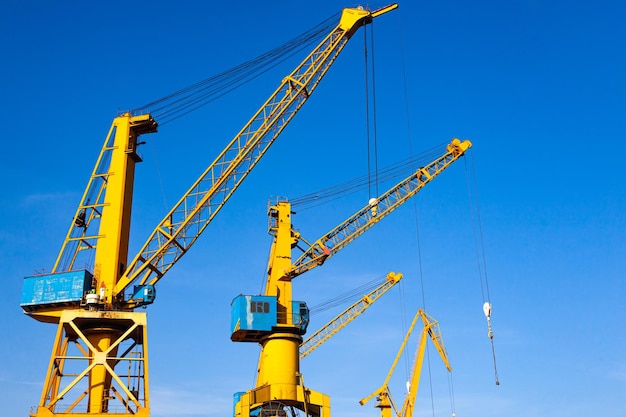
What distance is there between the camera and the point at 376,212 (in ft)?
261

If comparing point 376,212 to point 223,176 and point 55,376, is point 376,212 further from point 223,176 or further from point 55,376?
point 55,376

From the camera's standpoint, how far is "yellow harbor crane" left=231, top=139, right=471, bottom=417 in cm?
6712

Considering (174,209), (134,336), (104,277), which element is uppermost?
(174,209)

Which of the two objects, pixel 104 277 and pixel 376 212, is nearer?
pixel 104 277

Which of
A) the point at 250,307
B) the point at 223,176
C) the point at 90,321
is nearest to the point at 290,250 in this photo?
the point at 250,307

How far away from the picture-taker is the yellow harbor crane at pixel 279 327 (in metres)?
67.1

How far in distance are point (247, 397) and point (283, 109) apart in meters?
26.2

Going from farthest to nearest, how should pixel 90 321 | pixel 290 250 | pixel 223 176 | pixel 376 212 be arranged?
pixel 376 212 → pixel 290 250 → pixel 223 176 → pixel 90 321

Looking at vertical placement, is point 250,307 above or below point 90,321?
above

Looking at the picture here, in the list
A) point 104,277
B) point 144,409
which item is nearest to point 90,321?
point 104,277

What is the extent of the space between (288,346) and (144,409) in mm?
19967

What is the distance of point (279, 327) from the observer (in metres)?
69.1

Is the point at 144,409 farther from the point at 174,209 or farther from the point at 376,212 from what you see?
the point at 376,212

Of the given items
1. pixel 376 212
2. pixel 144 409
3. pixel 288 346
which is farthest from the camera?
pixel 376 212
